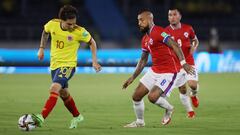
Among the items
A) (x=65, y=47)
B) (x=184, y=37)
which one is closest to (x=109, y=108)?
(x=184, y=37)

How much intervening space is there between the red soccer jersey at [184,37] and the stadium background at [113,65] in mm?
1370

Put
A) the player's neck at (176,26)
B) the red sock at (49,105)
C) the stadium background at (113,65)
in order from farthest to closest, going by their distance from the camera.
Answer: the player's neck at (176,26) → the stadium background at (113,65) → the red sock at (49,105)

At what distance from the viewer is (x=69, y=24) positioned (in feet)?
41.5

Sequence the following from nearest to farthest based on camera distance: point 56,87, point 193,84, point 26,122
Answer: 1. point 26,122
2. point 56,87
3. point 193,84

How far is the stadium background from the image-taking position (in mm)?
14250

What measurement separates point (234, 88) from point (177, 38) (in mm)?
8903

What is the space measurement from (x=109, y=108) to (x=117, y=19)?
2354 cm

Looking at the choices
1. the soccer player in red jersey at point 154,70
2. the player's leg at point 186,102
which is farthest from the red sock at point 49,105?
the player's leg at point 186,102

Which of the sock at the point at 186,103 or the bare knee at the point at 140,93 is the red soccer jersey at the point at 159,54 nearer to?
Result: the bare knee at the point at 140,93

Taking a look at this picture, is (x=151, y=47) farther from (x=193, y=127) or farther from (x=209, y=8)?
(x=209, y=8)

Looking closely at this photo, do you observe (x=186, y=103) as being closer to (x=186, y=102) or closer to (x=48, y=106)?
(x=186, y=102)

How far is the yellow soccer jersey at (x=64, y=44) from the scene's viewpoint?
1273 cm

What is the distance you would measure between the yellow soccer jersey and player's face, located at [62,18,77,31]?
0.26ft

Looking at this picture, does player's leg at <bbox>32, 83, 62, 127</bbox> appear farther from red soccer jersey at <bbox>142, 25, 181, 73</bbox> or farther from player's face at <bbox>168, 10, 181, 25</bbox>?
player's face at <bbox>168, 10, 181, 25</bbox>
